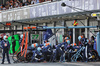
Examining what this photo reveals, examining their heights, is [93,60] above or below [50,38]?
below

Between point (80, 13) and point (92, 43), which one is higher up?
point (80, 13)

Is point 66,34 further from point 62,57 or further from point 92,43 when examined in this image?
point 62,57

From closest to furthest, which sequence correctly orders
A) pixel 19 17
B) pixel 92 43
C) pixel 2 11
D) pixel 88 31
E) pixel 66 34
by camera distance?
1. pixel 92 43
2. pixel 88 31
3. pixel 66 34
4. pixel 19 17
5. pixel 2 11

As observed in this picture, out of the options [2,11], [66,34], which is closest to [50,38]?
[66,34]

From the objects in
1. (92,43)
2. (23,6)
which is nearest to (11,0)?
(23,6)

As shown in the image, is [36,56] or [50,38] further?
[50,38]

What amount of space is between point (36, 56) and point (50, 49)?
1.07 metres

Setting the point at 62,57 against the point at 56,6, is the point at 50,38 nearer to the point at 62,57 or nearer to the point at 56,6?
the point at 62,57

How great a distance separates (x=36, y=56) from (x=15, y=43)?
27.1ft

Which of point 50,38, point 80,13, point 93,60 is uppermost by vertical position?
point 80,13

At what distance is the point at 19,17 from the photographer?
92.6ft

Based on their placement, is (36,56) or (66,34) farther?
(66,34)

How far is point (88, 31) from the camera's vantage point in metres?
23.1

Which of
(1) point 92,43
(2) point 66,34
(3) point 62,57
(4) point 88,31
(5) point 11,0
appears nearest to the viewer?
(3) point 62,57
